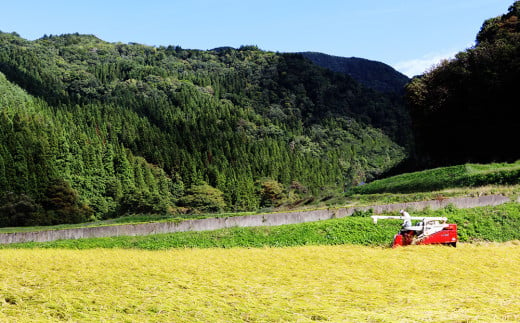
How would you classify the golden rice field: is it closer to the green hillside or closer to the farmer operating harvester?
the farmer operating harvester

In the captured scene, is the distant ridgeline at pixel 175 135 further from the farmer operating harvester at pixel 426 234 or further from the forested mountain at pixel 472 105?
the farmer operating harvester at pixel 426 234

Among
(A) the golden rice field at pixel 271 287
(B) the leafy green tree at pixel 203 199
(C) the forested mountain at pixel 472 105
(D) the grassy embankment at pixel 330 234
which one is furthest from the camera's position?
(B) the leafy green tree at pixel 203 199

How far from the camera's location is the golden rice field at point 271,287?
9.59m

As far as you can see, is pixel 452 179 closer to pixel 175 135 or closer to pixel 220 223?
pixel 220 223

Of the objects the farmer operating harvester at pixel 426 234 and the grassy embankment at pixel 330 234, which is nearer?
the farmer operating harvester at pixel 426 234

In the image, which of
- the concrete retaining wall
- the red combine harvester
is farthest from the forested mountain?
the red combine harvester

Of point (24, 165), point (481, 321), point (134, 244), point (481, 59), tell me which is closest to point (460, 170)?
point (481, 59)

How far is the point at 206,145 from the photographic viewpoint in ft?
410

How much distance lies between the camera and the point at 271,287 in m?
12.3

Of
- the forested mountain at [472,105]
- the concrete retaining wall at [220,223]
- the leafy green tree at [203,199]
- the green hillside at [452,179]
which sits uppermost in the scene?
the forested mountain at [472,105]

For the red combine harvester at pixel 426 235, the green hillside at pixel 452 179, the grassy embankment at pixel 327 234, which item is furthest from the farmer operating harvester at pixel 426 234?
the green hillside at pixel 452 179

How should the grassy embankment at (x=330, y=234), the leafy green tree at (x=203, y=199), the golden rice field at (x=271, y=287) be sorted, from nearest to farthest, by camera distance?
1. the golden rice field at (x=271, y=287)
2. the grassy embankment at (x=330, y=234)
3. the leafy green tree at (x=203, y=199)

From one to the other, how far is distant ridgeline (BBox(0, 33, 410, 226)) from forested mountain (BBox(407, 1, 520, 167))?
45529mm

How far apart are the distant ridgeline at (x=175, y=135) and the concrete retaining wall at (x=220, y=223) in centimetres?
4679
